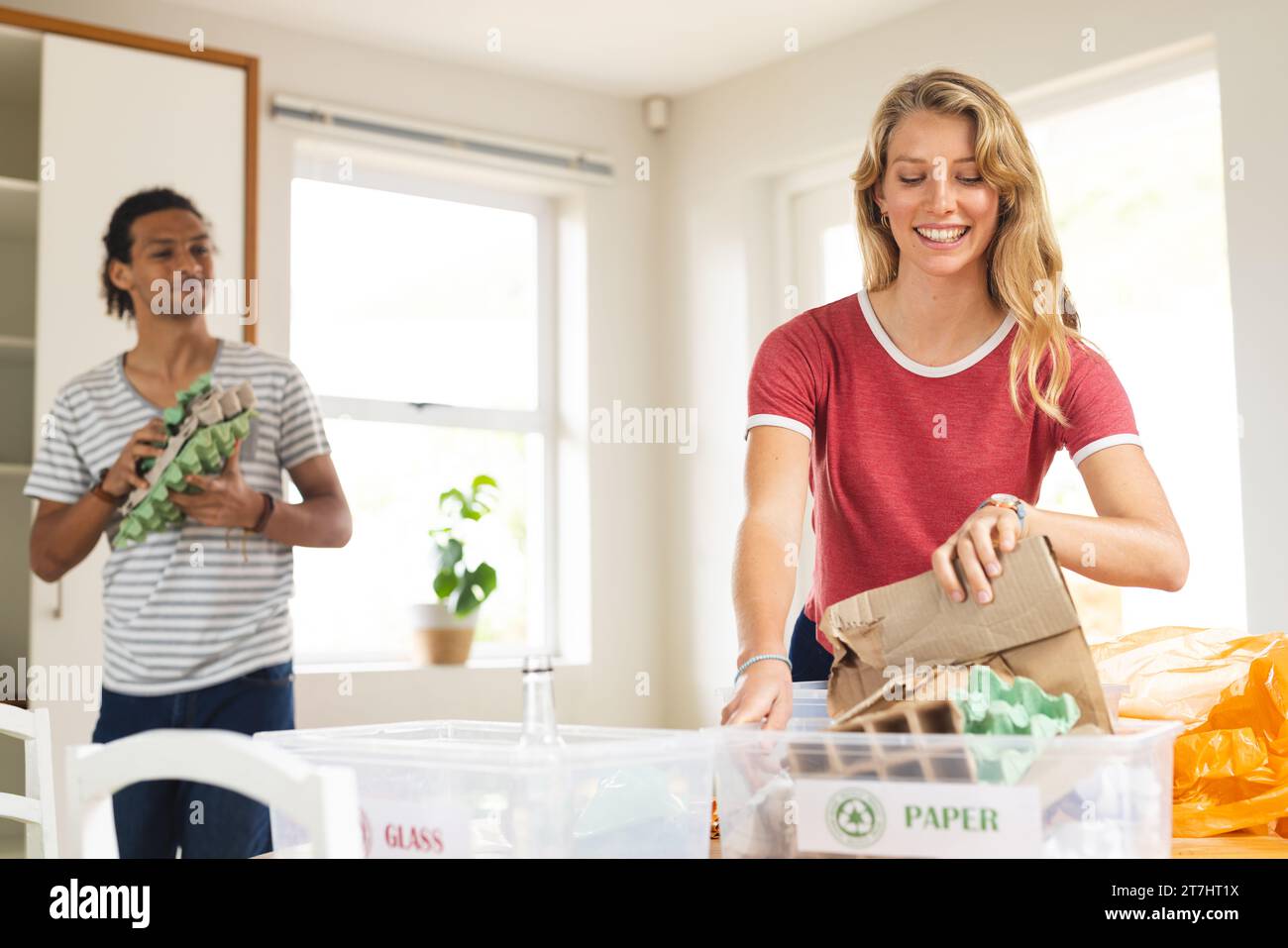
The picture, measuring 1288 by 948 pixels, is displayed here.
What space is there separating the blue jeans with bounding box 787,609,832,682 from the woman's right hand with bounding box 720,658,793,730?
0.58 m

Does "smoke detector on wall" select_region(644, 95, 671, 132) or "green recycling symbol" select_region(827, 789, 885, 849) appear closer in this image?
"green recycling symbol" select_region(827, 789, 885, 849)

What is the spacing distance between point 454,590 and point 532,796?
10.7 ft

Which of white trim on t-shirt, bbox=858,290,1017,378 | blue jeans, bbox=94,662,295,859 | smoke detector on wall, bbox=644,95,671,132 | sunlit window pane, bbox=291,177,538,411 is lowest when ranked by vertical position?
blue jeans, bbox=94,662,295,859

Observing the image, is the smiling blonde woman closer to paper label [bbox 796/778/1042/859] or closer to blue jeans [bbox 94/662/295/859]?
paper label [bbox 796/778/1042/859]

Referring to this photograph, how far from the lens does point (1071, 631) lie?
902 mm

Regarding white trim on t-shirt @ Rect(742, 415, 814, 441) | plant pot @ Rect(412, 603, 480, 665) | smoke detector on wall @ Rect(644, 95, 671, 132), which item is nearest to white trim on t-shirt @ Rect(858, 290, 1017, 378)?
white trim on t-shirt @ Rect(742, 415, 814, 441)

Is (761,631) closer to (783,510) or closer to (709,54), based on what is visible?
(783,510)

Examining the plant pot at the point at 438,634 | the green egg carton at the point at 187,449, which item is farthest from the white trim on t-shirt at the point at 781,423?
the plant pot at the point at 438,634

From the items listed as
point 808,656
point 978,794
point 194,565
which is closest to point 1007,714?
point 978,794

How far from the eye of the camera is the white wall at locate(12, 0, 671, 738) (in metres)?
3.88

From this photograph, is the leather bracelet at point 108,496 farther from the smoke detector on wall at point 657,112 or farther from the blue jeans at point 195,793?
the smoke detector on wall at point 657,112

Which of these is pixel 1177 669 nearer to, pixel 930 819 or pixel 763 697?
pixel 763 697

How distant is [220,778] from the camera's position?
0.79m
